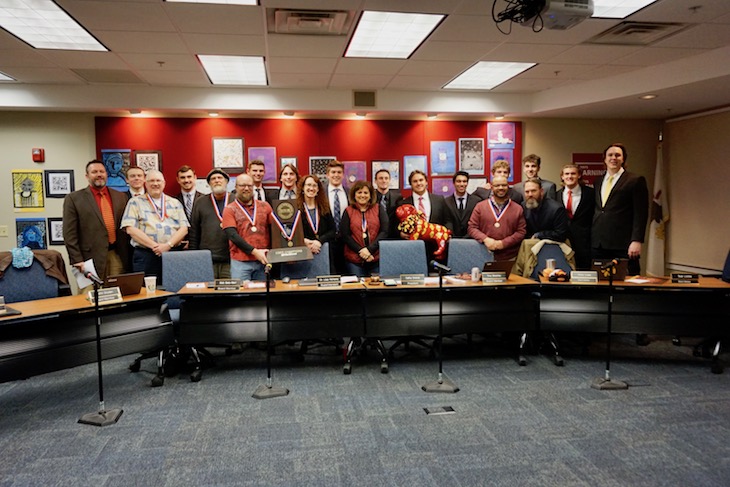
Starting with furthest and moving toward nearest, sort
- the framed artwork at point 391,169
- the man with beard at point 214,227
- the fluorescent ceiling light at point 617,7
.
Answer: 1. the framed artwork at point 391,169
2. the man with beard at point 214,227
3. the fluorescent ceiling light at point 617,7

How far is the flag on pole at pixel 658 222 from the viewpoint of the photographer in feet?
25.3

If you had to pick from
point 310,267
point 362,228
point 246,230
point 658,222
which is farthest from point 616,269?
point 658,222

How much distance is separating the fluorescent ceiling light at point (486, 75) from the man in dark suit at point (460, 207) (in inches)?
50.3

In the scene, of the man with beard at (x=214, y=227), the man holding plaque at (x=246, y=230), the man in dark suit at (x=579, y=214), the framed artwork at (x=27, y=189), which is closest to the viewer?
the man holding plaque at (x=246, y=230)

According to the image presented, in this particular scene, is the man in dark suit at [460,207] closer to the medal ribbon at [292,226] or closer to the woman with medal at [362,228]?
the woman with medal at [362,228]

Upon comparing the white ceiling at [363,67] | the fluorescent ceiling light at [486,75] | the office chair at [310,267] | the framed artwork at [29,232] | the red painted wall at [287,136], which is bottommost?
the office chair at [310,267]

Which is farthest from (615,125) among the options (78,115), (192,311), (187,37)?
(78,115)

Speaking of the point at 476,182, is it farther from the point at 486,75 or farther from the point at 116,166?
the point at 116,166

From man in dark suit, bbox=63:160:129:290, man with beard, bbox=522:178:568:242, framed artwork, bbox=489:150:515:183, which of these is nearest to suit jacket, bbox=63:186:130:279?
man in dark suit, bbox=63:160:129:290

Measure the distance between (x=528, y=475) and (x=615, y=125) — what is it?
683cm

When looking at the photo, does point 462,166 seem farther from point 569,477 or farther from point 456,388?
point 569,477

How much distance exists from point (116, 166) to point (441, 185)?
470 centimetres

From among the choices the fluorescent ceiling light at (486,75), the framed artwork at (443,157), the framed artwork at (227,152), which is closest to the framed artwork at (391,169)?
the framed artwork at (443,157)

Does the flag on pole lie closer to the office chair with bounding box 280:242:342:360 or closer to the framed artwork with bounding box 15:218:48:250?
the office chair with bounding box 280:242:342:360
